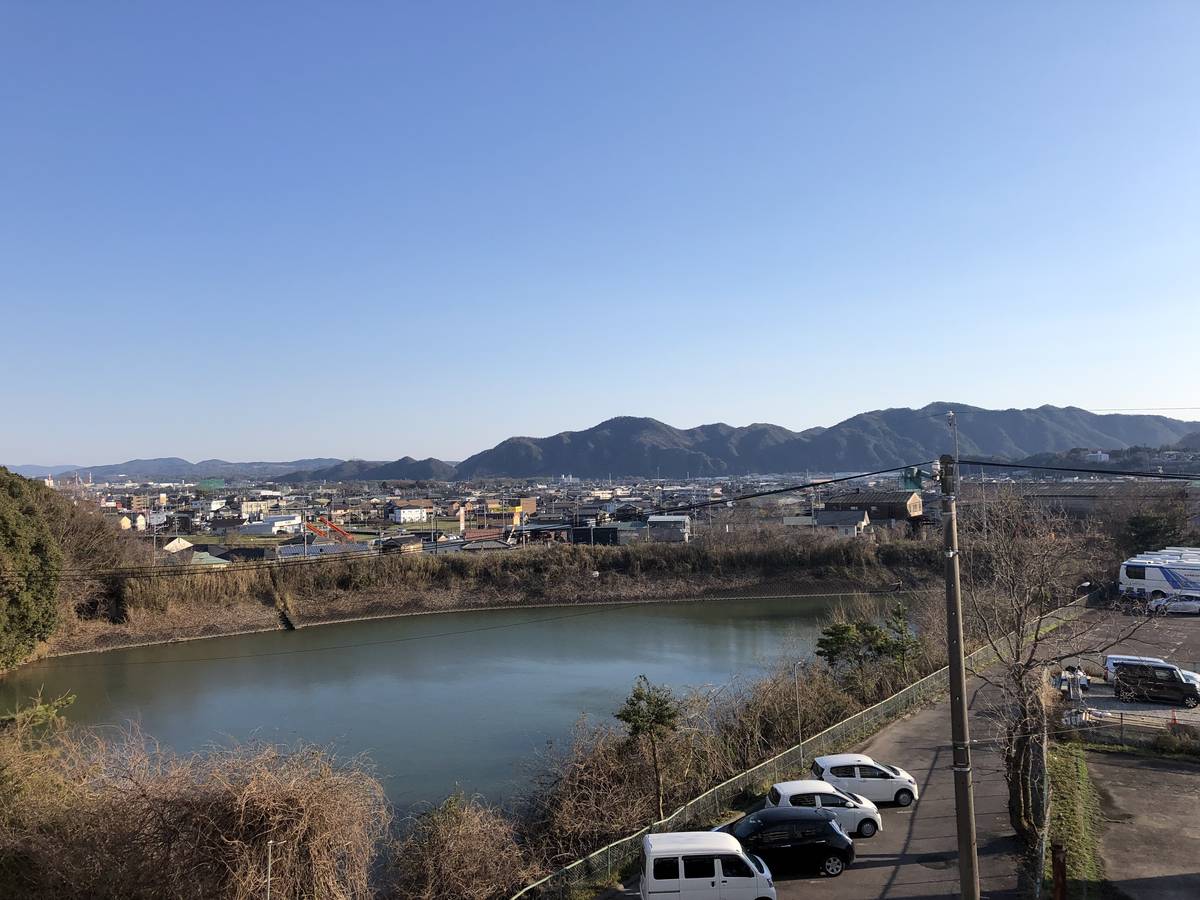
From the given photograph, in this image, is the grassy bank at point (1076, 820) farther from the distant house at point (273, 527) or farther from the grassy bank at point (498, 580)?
the distant house at point (273, 527)

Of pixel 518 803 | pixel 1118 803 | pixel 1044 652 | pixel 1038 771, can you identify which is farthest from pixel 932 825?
pixel 1044 652

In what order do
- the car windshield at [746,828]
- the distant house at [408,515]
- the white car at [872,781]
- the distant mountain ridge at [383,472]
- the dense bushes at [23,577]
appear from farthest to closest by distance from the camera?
the distant mountain ridge at [383,472], the distant house at [408,515], the dense bushes at [23,577], the white car at [872,781], the car windshield at [746,828]

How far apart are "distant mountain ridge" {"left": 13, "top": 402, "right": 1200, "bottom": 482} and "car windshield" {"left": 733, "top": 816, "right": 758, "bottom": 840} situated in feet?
368

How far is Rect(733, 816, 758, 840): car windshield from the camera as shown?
19.3ft

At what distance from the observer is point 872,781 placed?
22.9ft

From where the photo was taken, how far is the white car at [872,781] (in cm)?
696

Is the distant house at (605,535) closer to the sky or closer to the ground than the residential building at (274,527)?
closer to the ground

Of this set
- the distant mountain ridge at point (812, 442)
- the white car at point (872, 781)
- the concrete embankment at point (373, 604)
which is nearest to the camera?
the white car at point (872, 781)

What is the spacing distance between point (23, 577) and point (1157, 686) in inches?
792

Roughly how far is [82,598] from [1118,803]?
22874 mm

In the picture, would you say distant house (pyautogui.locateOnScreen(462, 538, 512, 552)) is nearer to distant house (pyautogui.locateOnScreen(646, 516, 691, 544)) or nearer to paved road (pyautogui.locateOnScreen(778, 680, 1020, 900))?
distant house (pyautogui.locateOnScreen(646, 516, 691, 544))

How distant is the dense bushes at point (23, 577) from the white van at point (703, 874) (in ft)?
50.8

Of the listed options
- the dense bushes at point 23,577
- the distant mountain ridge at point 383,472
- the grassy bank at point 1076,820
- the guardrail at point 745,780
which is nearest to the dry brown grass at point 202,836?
the guardrail at point 745,780

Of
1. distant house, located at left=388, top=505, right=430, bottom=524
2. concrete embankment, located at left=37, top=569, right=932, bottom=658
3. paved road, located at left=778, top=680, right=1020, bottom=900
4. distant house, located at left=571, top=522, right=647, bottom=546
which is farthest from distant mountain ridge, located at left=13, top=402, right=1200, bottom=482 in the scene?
paved road, located at left=778, top=680, right=1020, bottom=900
